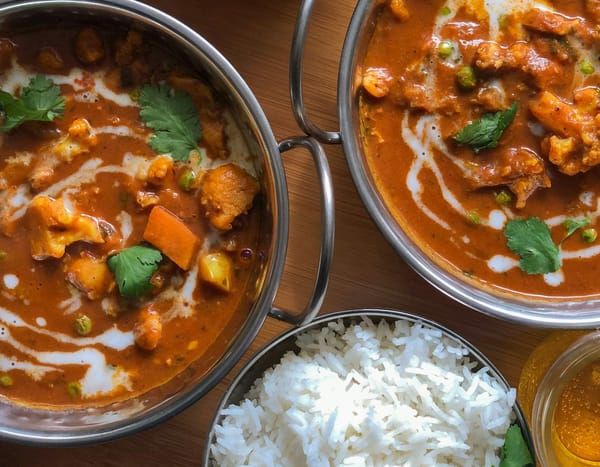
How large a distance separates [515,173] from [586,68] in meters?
0.38

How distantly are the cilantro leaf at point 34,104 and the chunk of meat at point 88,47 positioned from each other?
12 centimetres

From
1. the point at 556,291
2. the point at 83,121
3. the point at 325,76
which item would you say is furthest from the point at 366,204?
the point at 83,121

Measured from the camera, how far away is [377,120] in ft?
7.53

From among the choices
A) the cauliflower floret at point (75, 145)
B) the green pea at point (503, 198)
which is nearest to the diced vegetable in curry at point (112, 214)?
the cauliflower floret at point (75, 145)

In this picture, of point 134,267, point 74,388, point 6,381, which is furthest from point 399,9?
point 6,381

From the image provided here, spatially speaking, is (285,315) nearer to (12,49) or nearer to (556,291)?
(556,291)

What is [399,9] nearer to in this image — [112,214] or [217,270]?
[217,270]

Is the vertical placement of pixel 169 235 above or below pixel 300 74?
below

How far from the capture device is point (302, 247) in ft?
7.97

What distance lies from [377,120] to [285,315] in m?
0.65

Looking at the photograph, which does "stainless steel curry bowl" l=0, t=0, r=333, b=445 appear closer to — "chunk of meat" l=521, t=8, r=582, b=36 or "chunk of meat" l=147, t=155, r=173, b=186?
"chunk of meat" l=147, t=155, r=173, b=186

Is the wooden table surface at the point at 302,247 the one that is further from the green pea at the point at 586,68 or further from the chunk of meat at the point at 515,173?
the green pea at the point at 586,68

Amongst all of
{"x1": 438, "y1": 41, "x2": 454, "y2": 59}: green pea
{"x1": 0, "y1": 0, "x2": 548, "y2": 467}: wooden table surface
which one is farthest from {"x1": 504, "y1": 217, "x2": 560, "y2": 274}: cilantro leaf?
{"x1": 438, "y1": 41, "x2": 454, "y2": 59}: green pea

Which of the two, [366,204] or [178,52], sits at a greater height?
[178,52]
